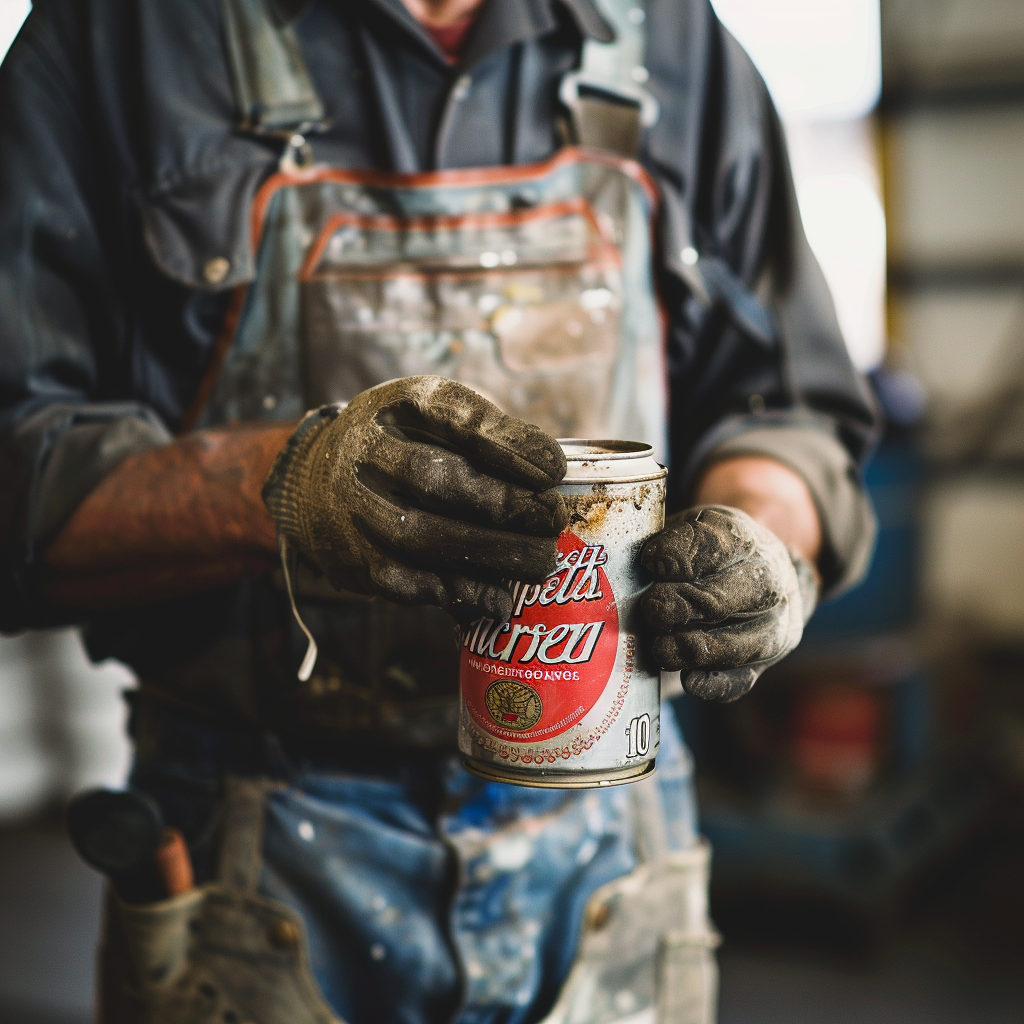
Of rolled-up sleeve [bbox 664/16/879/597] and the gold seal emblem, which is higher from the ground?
rolled-up sleeve [bbox 664/16/879/597]

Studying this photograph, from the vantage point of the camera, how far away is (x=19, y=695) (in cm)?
404

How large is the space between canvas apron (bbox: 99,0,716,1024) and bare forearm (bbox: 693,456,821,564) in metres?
0.11

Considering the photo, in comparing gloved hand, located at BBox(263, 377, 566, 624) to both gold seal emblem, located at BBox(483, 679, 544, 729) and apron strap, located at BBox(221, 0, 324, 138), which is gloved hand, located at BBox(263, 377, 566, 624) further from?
apron strap, located at BBox(221, 0, 324, 138)

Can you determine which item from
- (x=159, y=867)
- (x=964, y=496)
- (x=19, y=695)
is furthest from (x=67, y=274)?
(x=964, y=496)

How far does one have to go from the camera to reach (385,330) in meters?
1.18

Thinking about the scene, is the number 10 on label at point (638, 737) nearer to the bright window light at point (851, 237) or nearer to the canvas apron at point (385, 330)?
the canvas apron at point (385, 330)

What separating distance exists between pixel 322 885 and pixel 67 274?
708mm

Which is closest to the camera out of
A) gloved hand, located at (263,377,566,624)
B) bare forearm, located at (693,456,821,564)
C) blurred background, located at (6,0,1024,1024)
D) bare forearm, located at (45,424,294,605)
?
gloved hand, located at (263,377,566,624)

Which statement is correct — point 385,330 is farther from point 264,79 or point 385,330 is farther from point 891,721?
point 891,721

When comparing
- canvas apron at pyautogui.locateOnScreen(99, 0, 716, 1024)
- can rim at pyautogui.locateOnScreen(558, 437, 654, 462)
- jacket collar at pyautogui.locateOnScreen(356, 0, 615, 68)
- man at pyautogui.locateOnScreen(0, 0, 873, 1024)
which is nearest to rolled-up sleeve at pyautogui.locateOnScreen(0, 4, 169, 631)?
man at pyautogui.locateOnScreen(0, 0, 873, 1024)

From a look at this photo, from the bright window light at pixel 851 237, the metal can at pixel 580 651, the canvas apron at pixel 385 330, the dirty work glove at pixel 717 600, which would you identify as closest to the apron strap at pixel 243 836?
the canvas apron at pixel 385 330

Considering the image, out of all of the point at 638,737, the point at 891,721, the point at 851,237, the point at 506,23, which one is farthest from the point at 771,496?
the point at 851,237

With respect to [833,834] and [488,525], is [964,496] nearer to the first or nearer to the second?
[833,834]

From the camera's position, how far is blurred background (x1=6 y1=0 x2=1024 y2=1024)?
308 cm
